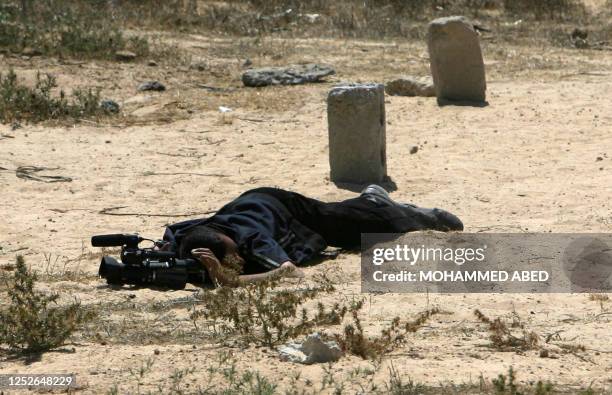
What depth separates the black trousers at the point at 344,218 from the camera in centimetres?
700

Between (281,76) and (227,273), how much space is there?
6.37 m

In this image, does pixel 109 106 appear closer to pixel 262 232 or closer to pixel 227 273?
pixel 262 232

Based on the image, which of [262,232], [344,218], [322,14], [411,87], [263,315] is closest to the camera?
[263,315]

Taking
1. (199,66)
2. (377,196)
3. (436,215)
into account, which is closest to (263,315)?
(377,196)

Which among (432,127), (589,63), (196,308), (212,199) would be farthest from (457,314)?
(589,63)

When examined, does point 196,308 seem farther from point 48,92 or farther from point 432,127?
point 48,92

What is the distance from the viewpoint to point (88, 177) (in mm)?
9359

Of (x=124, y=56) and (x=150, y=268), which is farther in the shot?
(x=124, y=56)

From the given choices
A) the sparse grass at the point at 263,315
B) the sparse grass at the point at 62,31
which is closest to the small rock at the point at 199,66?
the sparse grass at the point at 62,31

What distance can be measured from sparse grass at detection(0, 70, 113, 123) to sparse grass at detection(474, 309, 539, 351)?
6.72m

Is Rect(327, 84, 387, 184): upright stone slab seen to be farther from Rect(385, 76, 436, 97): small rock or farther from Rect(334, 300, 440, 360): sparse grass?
Rect(334, 300, 440, 360): sparse grass

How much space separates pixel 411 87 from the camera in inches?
468

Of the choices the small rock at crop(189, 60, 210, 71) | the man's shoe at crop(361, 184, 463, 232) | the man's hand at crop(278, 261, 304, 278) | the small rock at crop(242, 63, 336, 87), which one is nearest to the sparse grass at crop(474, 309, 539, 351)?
the man's hand at crop(278, 261, 304, 278)

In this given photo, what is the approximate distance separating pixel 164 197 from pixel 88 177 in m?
0.92
